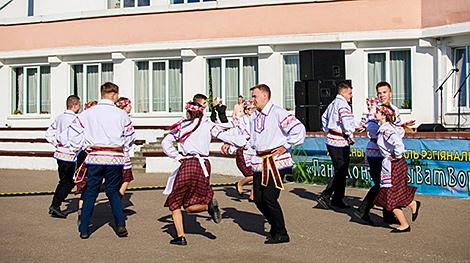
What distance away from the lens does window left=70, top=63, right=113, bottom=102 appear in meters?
30.4

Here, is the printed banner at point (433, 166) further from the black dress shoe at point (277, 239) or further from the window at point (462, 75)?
the window at point (462, 75)

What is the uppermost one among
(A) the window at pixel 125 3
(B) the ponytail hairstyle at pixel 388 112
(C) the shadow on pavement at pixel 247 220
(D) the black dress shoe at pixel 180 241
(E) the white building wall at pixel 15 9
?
(E) the white building wall at pixel 15 9

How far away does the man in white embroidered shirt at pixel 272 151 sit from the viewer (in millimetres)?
10516

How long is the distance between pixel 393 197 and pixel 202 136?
2.74 m

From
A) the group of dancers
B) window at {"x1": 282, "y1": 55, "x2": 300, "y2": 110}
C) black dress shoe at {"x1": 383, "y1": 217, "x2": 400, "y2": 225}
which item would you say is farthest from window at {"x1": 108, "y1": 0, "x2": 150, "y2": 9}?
black dress shoe at {"x1": 383, "y1": 217, "x2": 400, "y2": 225}

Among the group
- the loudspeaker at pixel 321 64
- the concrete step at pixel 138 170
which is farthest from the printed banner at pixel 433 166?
the concrete step at pixel 138 170

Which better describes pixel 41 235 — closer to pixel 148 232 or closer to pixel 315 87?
pixel 148 232

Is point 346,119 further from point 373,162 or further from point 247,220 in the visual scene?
point 247,220

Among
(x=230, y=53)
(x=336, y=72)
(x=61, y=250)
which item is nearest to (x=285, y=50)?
(x=230, y=53)

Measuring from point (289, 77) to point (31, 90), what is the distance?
10.7 m

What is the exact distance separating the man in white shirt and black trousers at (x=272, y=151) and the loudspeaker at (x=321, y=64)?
34.1 ft

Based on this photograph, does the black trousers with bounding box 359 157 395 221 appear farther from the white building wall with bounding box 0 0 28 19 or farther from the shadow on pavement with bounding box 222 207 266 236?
the white building wall with bounding box 0 0 28 19

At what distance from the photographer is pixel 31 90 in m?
32.1

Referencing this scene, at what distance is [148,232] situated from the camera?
11.7 meters
